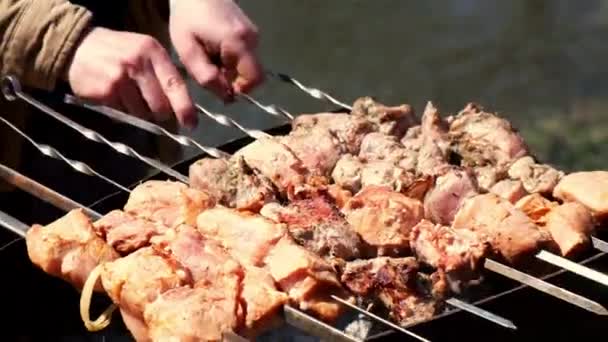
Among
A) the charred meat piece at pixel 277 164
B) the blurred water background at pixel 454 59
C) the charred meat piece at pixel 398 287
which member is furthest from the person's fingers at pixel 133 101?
the blurred water background at pixel 454 59

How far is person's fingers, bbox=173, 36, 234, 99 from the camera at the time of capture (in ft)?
Answer: 8.39

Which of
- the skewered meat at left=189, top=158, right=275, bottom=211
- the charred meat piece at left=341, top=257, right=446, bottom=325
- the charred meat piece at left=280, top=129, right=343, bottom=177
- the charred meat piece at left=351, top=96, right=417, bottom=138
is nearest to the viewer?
the charred meat piece at left=341, top=257, right=446, bottom=325

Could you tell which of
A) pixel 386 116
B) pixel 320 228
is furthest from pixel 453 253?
pixel 386 116

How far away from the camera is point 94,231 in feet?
6.61

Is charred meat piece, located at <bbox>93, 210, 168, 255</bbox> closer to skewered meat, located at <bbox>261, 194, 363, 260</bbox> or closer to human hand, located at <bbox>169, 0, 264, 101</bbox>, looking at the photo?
skewered meat, located at <bbox>261, 194, 363, 260</bbox>

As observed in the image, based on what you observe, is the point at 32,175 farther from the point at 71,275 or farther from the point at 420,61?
the point at 420,61

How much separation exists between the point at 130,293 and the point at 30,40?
78 centimetres

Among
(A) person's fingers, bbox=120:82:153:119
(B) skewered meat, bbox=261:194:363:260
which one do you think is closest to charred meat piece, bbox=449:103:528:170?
(B) skewered meat, bbox=261:194:363:260

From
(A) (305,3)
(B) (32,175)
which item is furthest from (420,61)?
(B) (32,175)

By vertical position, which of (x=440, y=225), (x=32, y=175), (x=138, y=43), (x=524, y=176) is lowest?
(x=32, y=175)

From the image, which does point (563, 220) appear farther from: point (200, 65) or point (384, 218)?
point (200, 65)

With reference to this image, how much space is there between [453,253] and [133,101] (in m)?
0.79

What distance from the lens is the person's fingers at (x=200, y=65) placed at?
2557 millimetres

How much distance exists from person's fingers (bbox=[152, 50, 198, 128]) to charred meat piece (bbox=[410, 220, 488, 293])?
58 cm
